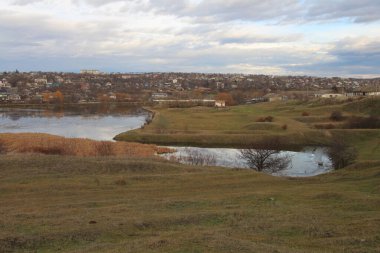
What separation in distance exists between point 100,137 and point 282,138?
2182 centimetres

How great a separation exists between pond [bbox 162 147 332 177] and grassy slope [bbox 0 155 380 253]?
1014cm

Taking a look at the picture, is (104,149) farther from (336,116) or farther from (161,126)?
(336,116)

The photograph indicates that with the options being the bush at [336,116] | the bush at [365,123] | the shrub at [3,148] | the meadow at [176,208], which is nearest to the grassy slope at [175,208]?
the meadow at [176,208]

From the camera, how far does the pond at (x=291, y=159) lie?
36819 millimetres

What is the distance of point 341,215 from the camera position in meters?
14.3

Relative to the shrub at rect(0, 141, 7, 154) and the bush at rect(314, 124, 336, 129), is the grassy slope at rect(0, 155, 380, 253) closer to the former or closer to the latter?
the shrub at rect(0, 141, 7, 154)

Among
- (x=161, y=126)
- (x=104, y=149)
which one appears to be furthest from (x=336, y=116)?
(x=104, y=149)

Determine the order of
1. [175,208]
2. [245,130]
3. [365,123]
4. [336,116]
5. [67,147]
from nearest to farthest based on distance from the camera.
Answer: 1. [175,208]
2. [67,147]
3. [245,130]
4. [365,123]
5. [336,116]

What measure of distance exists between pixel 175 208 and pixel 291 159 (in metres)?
29.1

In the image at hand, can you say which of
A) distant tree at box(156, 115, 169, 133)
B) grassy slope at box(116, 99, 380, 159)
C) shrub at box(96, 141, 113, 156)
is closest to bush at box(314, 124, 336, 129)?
grassy slope at box(116, 99, 380, 159)

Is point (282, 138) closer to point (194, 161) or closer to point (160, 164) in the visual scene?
point (194, 161)

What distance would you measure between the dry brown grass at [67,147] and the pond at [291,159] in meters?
3.09

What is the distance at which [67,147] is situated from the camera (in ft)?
139

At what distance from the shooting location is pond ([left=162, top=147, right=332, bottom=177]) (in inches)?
1450
